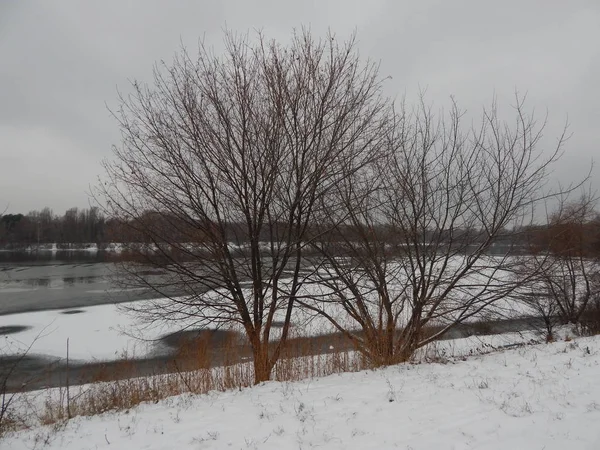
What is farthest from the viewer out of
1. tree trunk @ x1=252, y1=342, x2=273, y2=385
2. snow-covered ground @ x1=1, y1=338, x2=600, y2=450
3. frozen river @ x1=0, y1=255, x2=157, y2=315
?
frozen river @ x1=0, y1=255, x2=157, y2=315

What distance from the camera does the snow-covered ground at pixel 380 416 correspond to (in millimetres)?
3555

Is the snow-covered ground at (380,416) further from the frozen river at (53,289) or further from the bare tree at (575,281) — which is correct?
the frozen river at (53,289)

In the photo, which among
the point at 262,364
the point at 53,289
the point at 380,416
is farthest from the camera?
the point at 53,289

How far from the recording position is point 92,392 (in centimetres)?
810

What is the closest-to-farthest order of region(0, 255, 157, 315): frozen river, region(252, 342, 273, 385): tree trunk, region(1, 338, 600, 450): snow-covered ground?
region(1, 338, 600, 450): snow-covered ground < region(252, 342, 273, 385): tree trunk < region(0, 255, 157, 315): frozen river

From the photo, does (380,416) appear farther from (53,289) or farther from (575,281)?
(53,289)

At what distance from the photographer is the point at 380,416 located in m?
4.21

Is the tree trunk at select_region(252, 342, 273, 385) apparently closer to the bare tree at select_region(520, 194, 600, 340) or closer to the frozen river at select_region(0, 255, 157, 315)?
the bare tree at select_region(520, 194, 600, 340)

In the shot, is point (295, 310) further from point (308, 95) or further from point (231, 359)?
point (308, 95)

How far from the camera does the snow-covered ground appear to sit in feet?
11.7

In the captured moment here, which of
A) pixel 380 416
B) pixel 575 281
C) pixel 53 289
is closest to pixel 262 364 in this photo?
pixel 380 416

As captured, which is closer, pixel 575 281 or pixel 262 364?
pixel 262 364

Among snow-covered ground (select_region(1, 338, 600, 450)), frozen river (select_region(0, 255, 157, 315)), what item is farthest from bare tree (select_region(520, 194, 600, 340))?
frozen river (select_region(0, 255, 157, 315))

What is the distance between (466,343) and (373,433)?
38.2 ft
